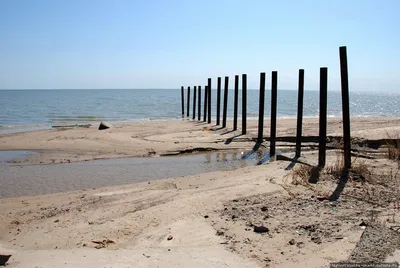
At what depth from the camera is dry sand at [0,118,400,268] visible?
4.52 meters

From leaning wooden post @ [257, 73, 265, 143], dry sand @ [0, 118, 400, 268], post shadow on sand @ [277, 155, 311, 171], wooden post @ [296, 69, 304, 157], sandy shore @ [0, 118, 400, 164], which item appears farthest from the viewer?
leaning wooden post @ [257, 73, 265, 143]

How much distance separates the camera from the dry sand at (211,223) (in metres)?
4.52

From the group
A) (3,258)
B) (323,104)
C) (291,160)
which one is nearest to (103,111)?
(291,160)

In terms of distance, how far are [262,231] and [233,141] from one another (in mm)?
11015

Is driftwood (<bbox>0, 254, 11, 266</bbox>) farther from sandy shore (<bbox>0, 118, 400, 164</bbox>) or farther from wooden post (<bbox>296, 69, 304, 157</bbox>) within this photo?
wooden post (<bbox>296, 69, 304, 157</bbox>)

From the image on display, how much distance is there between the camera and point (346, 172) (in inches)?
336

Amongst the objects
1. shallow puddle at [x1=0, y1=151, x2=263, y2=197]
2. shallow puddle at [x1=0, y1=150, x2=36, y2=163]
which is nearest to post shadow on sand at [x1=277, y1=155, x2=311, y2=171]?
shallow puddle at [x1=0, y1=151, x2=263, y2=197]

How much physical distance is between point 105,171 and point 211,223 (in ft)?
20.4

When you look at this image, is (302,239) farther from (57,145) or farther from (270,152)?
(57,145)

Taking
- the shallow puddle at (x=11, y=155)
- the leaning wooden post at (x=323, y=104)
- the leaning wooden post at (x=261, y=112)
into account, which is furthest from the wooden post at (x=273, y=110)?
the shallow puddle at (x=11, y=155)

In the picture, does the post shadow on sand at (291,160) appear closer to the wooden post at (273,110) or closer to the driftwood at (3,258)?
the wooden post at (273,110)

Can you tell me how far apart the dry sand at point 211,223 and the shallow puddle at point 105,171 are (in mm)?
1086

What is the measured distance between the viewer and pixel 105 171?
11234mm

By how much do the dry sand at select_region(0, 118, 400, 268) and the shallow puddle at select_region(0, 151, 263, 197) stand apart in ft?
3.56
